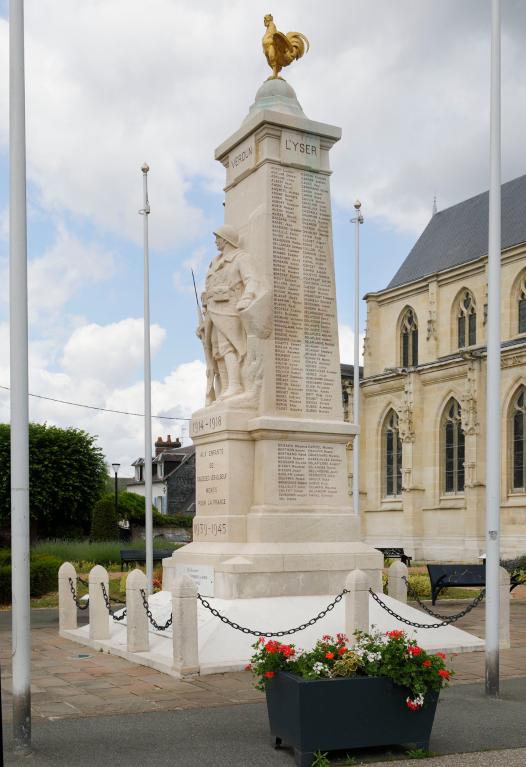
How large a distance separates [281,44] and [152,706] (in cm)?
987

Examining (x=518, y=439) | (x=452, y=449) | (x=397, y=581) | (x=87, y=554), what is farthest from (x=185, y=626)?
(x=452, y=449)

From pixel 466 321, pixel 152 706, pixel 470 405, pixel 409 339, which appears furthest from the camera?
pixel 409 339

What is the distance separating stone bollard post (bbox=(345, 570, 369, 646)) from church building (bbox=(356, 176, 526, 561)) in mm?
28141

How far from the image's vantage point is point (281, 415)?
519 inches

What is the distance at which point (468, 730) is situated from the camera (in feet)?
26.4

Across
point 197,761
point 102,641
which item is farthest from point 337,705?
point 102,641

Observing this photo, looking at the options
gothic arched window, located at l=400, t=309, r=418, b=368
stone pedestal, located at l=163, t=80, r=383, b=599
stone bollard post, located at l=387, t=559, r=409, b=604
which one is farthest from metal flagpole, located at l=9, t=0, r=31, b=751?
gothic arched window, located at l=400, t=309, r=418, b=368

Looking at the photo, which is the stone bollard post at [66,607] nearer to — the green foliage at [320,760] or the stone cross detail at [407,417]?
the green foliage at [320,760]

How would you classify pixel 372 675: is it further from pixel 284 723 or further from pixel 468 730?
pixel 468 730

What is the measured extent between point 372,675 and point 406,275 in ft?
154

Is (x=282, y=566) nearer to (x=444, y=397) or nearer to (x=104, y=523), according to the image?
(x=104, y=523)

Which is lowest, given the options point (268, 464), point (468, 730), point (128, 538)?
point (128, 538)

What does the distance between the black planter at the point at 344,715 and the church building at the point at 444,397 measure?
104ft

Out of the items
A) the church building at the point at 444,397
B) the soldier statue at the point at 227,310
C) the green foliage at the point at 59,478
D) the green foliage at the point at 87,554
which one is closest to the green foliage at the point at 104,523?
the green foliage at the point at 59,478
